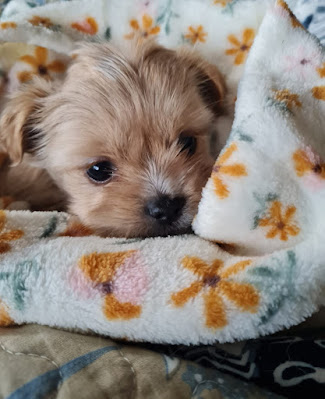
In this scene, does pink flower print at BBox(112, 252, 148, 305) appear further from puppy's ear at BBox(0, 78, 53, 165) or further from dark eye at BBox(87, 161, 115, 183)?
puppy's ear at BBox(0, 78, 53, 165)

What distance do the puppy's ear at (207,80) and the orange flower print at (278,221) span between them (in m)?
0.75

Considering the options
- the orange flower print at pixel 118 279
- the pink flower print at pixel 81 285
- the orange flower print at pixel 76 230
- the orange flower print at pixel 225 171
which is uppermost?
the orange flower print at pixel 225 171

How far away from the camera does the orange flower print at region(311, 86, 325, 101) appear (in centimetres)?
132

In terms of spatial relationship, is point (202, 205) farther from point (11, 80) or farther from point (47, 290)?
point (11, 80)

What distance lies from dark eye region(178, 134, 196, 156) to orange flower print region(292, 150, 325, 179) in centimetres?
53

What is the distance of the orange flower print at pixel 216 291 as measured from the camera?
100 centimetres

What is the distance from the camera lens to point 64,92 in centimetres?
165

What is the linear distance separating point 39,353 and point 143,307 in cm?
26

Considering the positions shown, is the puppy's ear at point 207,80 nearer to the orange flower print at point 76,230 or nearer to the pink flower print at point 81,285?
the orange flower print at point 76,230

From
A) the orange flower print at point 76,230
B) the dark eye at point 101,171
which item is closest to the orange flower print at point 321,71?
the dark eye at point 101,171

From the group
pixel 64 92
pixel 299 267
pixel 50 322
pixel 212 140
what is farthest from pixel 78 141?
pixel 299 267

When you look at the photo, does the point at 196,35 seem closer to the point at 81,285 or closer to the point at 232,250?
the point at 232,250

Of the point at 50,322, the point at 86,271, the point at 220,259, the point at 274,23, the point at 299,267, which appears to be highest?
the point at 274,23

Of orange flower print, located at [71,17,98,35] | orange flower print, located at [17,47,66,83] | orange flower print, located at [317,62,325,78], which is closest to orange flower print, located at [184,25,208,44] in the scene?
orange flower print, located at [71,17,98,35]
